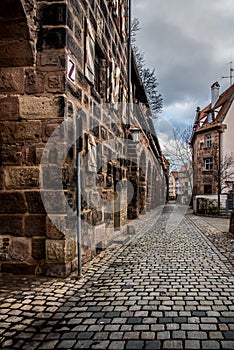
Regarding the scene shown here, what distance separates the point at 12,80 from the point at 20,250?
215 cm

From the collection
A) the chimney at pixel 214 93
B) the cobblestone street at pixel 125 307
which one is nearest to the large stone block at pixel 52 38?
the cobblestone street at pixel 125 307

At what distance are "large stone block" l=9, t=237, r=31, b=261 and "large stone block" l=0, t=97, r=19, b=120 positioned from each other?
155 cm

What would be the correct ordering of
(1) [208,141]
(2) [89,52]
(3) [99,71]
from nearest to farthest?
(2) [89,52] < (3) [99,71] < (1) [208,141]

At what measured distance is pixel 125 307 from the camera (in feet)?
10.3

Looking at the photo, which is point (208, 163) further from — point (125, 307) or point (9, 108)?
point (125, 307)

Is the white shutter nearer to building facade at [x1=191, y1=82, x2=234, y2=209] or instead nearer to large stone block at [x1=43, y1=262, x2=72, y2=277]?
large stone block at [x1=43, y1=262, x2=72, y2=277]

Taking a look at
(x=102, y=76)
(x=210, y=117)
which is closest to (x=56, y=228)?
(x=102, y=76)

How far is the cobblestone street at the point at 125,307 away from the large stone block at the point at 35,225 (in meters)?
0.55

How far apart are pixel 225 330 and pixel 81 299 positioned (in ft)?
4.74

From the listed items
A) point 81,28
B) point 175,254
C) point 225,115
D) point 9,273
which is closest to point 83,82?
point 81,28

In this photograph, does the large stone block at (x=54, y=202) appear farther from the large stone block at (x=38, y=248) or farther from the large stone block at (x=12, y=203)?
the large stone block at (x=38, y=248)

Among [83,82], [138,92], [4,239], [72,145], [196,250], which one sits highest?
[138,92]

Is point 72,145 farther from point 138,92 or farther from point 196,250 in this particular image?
point 138,92

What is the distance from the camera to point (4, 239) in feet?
13.8
